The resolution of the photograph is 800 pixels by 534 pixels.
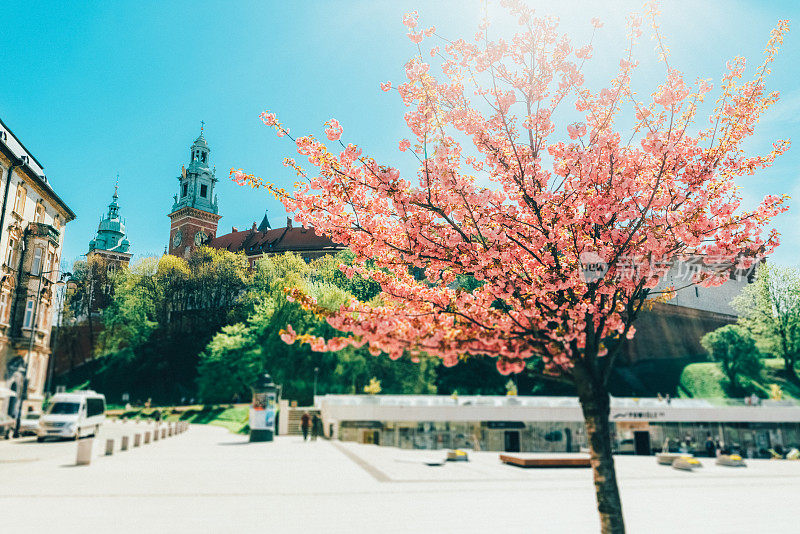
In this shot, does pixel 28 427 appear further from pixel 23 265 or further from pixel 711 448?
pixel 711 448

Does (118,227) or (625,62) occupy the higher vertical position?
(118,227)

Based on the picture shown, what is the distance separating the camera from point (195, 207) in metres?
104

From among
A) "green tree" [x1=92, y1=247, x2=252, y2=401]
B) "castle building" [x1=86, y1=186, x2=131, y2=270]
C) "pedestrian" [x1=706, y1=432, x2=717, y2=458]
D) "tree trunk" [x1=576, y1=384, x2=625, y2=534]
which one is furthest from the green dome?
"tree trunk" [x1=576, y1=384, x2=625, y2=534]

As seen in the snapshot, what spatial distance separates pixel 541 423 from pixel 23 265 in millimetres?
35546

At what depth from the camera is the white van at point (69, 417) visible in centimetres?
2691

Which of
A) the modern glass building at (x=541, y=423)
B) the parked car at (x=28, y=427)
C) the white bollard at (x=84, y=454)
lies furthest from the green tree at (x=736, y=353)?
the parked car at (x=28, y=427)

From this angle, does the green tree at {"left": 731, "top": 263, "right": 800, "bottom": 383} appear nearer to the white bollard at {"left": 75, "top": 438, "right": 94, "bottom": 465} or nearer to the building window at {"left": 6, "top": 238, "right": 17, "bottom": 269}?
the white bollard at {"left": 75, "top": 438, "right": 94, "bottom": 465}

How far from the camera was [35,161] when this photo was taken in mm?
37125

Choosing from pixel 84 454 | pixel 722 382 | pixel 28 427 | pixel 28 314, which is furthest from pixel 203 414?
pixel 722 382

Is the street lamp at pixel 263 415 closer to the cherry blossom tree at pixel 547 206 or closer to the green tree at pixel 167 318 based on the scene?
the cherry blossom tree at pixel 547 206

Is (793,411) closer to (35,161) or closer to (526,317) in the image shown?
(526,317)

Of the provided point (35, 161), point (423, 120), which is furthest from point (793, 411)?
point (35, 161)

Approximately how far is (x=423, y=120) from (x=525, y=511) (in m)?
8.93

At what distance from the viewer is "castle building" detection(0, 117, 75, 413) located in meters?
32.9
